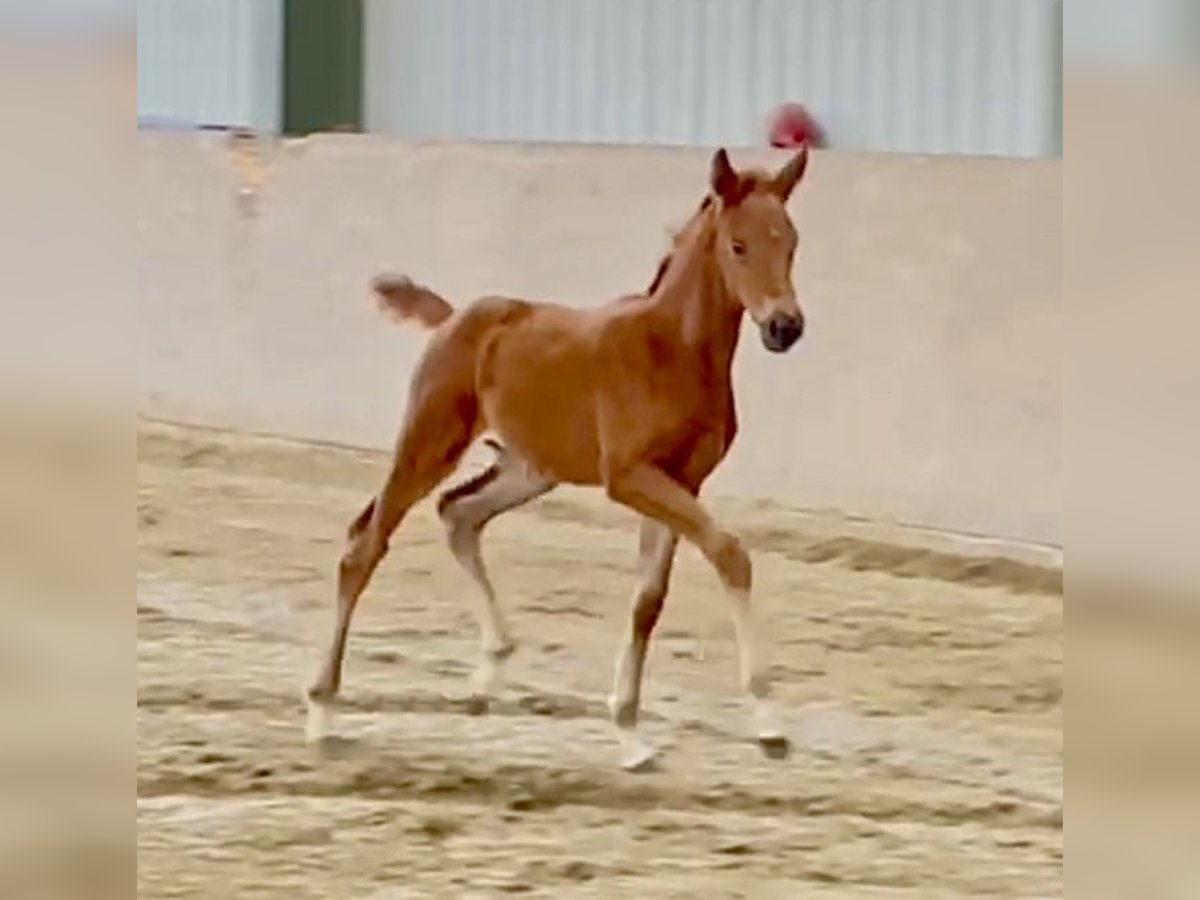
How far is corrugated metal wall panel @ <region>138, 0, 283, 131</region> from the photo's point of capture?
Answer: 1.45 m

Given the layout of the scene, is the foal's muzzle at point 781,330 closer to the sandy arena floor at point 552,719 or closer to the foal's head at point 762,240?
the foal's head at point 762,240

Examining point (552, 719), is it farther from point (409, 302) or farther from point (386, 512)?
point (409, 302)

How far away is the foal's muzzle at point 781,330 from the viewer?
1.27 metres

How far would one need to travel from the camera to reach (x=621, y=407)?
4.34 ft

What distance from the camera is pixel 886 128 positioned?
1.27 m

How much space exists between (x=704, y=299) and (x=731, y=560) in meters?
0.16

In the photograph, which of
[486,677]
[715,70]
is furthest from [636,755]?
[715,70]

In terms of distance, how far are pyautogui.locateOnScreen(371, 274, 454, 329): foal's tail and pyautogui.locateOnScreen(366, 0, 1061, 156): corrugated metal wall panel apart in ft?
0.33

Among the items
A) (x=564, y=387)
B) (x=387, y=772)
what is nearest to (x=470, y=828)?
(x=387, y=772)

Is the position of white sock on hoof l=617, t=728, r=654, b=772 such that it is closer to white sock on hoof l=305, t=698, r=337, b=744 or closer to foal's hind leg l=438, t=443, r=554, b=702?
foal's hind leg l=438, t=443, r=554, b=702

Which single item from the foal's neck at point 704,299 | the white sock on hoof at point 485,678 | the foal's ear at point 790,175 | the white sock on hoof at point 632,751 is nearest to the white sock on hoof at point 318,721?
the white sock on hoof at point 485,678

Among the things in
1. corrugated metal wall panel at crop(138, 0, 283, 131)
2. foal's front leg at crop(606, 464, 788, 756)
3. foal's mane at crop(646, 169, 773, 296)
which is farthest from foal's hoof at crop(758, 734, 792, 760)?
corrugated metal wall panel at crop(138, 0, 283, 131)

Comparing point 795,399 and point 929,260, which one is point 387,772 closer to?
point 795,399

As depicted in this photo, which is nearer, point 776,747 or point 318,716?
point 776,747
